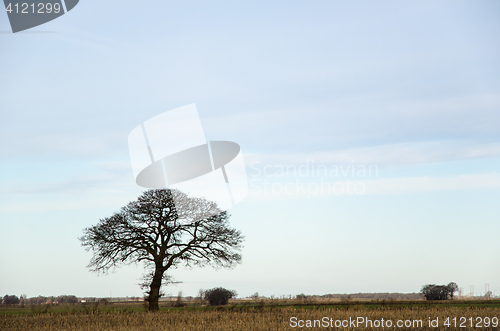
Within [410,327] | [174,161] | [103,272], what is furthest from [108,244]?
[410,327]

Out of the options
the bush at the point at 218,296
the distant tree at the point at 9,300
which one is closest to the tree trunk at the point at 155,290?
the bush at the point at 218,296

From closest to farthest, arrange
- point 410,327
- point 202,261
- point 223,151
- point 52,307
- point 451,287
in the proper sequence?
point 410,327
point 223,151
point 52,307
point 202,261
point 451,287

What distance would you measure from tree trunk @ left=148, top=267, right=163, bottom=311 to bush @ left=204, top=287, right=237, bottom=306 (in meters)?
32.4

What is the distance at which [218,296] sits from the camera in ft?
203

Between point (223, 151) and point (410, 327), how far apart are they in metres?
12.7

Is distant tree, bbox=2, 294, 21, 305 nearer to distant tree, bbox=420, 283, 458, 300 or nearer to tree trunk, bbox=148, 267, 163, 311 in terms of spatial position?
tree trunk, bbox=148, 267, 163, 311

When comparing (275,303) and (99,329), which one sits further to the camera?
(275,303)

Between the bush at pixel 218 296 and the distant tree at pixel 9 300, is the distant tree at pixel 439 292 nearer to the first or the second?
the bush at pixel 218 296

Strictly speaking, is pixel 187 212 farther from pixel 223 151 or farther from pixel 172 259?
pixel 223 151

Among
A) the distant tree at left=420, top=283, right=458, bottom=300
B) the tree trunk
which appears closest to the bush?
the tree trunk

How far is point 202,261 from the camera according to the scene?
30719 mm

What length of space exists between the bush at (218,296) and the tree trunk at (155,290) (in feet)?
106

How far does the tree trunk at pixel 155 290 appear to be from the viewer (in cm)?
3006

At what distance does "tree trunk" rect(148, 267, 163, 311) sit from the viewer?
30.1 meters
